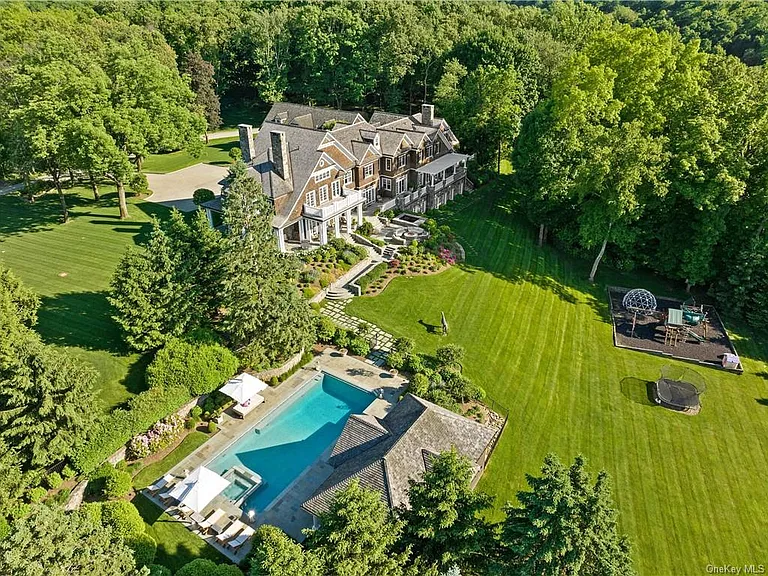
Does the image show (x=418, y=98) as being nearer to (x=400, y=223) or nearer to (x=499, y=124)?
(x=499, y=124)

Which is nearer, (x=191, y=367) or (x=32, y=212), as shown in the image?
(x=191, y=367)

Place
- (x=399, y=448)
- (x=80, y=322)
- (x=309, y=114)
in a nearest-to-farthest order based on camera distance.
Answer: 1. (x=399, y=448)
2. (x=80, y=322)
3. (x=309, y=114)

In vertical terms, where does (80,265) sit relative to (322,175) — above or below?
below

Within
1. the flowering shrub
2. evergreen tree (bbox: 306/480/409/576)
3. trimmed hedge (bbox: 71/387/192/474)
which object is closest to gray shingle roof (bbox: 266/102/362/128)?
trimmed hedge (bbox: 71/387/192/474)

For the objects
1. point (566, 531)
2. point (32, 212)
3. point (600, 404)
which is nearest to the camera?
point (566, 531)

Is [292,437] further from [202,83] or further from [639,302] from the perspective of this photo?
[202,83]

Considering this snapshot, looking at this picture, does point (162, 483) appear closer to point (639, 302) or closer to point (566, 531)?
point (566, 531)

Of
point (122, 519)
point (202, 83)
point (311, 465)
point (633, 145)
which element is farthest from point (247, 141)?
point (202, 83)
